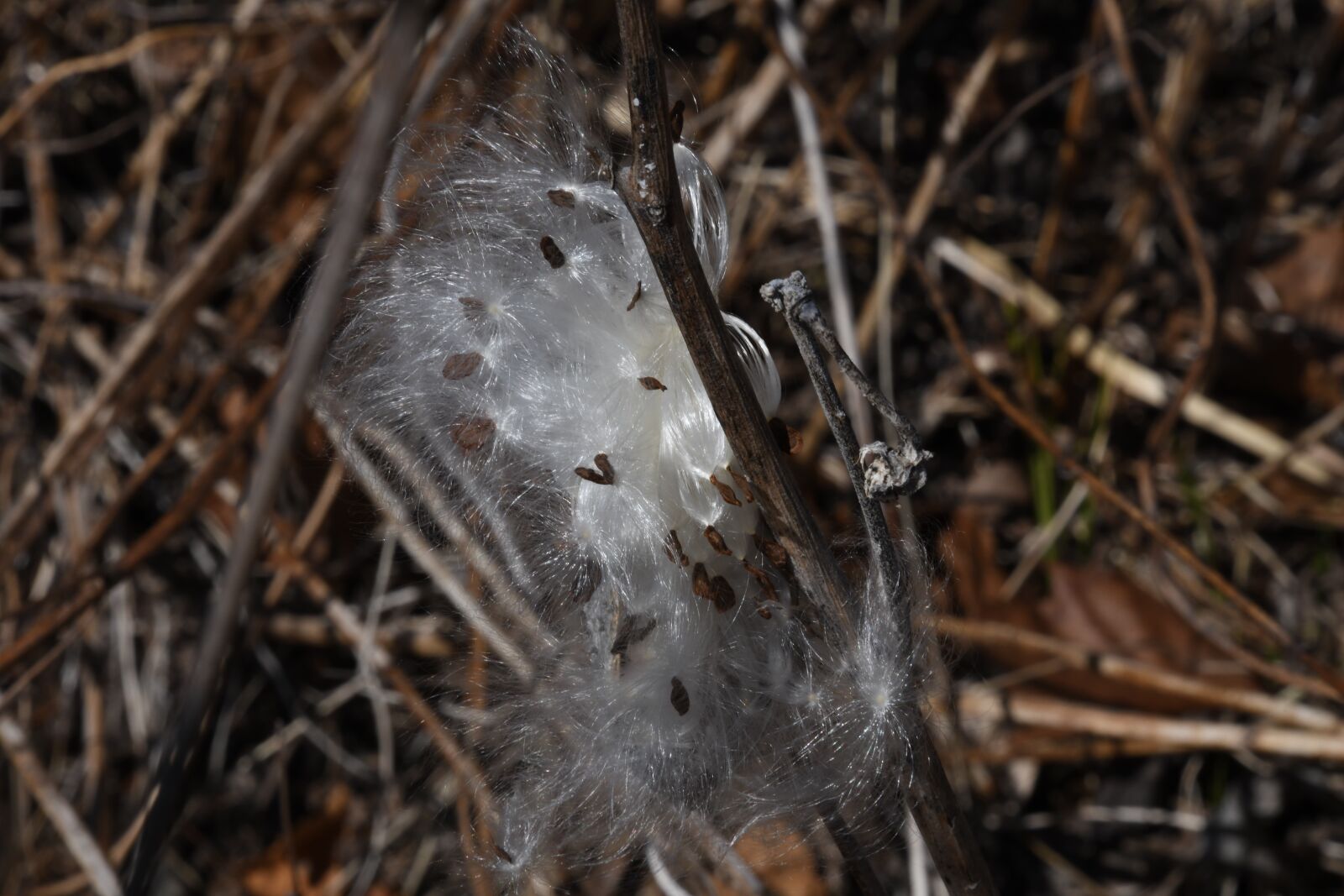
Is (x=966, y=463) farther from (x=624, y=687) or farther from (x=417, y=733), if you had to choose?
(x=624, y=687)

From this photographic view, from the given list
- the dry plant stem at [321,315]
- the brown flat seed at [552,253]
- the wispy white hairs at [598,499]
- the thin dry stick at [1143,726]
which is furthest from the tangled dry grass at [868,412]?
the dry plant stem at [321,315]

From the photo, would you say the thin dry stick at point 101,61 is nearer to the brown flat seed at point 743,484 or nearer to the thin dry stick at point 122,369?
the thin dry stick at point 122,369

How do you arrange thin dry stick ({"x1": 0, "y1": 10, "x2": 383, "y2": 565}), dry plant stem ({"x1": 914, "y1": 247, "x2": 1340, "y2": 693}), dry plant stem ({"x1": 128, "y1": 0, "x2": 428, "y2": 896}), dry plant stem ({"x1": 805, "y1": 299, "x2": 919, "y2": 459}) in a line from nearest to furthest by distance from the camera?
dry plant stem ({"x1": 128, "y1": 0, "x2": 428, "y2": 896}) < dry plant stem ({"x1": 805, "y1": 299, "x2": 919, "y2": 459}) < dry plant stem ({"x1": 914, "y1": 247, "x2": 1340, "y2": 693}) < thin dry stick ({"x1": 0, "y1": 10, "x2": 383, "y2": 565})

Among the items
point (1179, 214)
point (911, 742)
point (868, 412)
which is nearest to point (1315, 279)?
point (1179, 214)

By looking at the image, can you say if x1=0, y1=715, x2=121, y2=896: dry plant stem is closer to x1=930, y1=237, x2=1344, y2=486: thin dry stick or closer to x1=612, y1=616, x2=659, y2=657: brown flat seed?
x1=612, y1=616, x2=659, y2=657: brown flat seed

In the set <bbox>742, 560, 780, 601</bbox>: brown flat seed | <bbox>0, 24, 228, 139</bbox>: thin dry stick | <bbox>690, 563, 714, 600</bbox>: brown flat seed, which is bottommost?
<bbox>742, 560, 780, 601</bbox>: brown flat seed

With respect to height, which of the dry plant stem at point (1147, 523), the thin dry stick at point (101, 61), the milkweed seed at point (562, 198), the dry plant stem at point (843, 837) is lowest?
the dry plant stem at point (1147, 523)

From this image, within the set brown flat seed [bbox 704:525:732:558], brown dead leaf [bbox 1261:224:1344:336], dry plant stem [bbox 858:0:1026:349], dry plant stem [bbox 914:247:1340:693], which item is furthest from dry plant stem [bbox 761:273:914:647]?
brown dead leaf [bbox 1261:224:1344:336]
